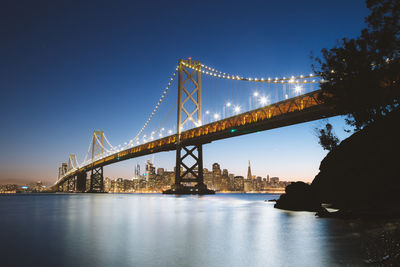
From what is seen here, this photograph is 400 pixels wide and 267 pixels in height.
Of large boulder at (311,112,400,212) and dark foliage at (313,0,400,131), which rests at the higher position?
dark foliage at (313,0,400,131)

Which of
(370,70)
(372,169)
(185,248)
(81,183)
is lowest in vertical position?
(81,183)

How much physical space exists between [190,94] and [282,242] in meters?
42.8

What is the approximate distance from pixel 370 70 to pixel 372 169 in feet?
13.7

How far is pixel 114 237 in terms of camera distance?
24.1 feet

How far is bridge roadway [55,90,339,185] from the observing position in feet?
83.8

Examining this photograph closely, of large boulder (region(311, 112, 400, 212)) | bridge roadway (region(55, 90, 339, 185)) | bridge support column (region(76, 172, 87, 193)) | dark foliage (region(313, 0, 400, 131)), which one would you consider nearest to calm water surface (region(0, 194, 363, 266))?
large boulder (region(311, 112, 400, 212))

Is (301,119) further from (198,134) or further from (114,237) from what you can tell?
(114,237)

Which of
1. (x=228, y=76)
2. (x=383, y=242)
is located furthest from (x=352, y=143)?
(x=228, y=76)

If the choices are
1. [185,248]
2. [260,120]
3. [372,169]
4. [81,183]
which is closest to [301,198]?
[372,169]

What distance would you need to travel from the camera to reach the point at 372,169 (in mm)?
10742

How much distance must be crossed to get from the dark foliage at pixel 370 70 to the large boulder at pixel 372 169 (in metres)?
1.01

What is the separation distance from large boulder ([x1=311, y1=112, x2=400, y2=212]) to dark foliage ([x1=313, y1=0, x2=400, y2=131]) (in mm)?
1008

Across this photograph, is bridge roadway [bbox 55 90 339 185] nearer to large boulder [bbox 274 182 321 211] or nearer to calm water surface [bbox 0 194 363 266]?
large boulder [bbox 274 182 321 211]

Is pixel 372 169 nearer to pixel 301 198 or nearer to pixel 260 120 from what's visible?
pixel 301 198
